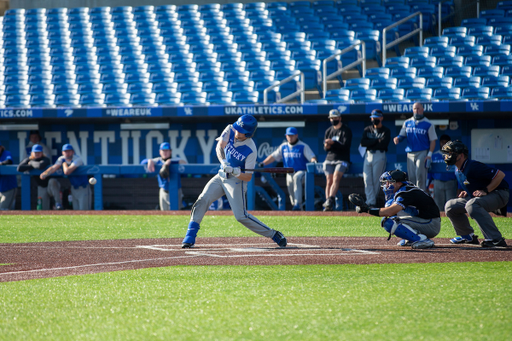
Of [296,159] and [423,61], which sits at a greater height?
[423,61]

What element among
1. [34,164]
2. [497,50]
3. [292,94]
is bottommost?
[34,164]

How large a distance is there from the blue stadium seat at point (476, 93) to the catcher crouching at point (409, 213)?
694 cm

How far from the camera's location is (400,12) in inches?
668

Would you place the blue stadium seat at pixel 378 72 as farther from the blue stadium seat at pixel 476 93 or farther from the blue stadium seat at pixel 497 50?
the blue stadium seat at pixel 497 50

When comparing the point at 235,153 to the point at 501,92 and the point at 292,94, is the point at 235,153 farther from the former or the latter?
A: the point at 501,92

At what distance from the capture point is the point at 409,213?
7176 millimetres

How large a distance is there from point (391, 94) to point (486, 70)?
230cm

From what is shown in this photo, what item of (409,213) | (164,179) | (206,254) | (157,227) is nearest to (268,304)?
(206,254)

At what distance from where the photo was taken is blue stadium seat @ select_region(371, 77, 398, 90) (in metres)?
14.1

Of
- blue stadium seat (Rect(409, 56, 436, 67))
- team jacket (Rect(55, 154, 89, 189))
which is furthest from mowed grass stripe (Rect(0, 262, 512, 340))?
blue stadium seat (Rect(409, 56, 436, 67))

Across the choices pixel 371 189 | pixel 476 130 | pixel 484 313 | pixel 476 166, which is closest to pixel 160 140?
pixel 371 189

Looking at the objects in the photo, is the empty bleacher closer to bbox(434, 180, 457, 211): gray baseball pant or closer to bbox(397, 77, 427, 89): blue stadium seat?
bbox(397, 77, 427, 89): blue stadium seat

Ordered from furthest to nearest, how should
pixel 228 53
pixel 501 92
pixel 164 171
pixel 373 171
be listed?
1. pixel 228 53
2. pixel 501 92
3. pixel 164 171
4. pixel 373 171

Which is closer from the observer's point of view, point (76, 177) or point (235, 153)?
point (235, 153)
